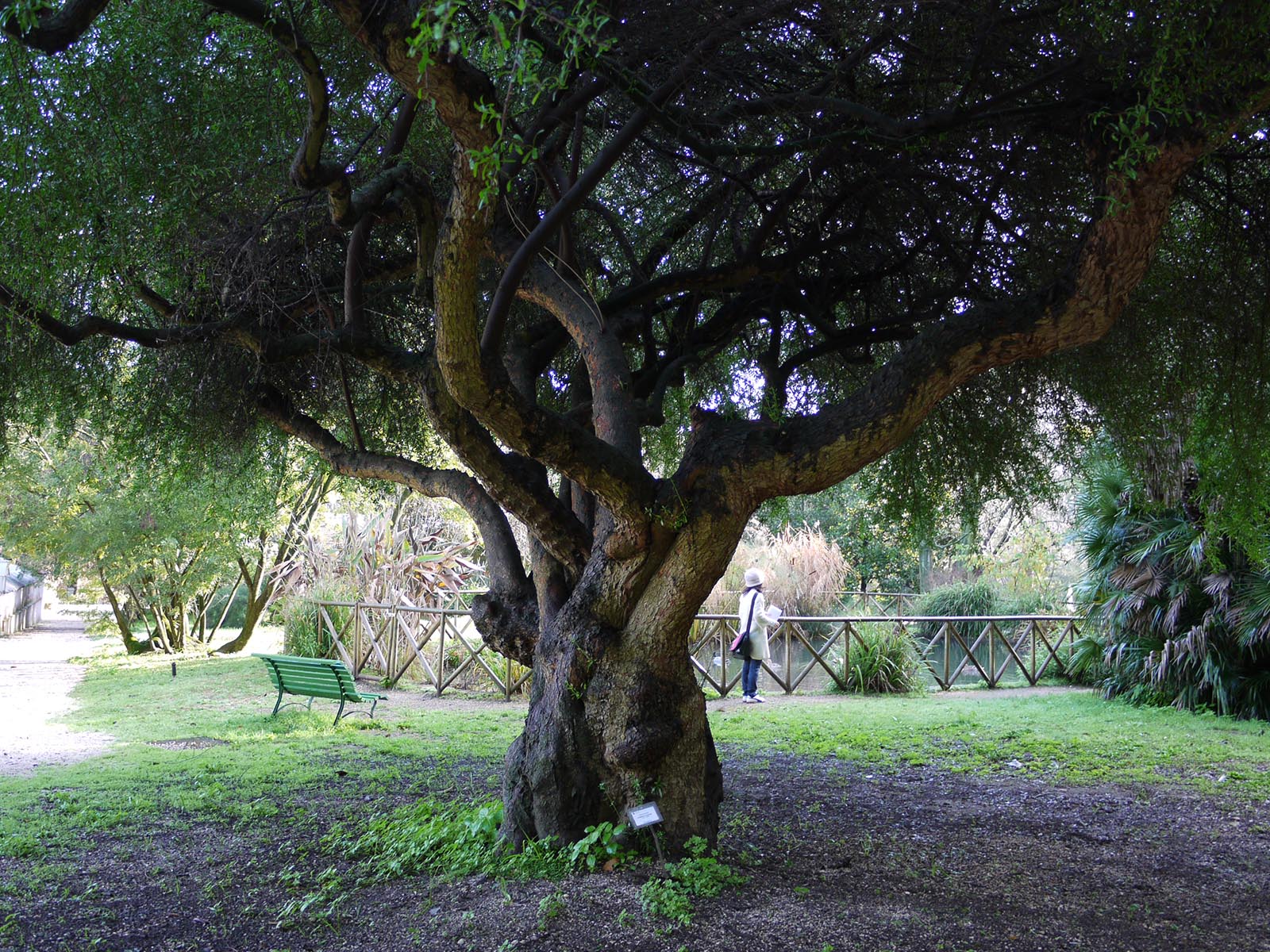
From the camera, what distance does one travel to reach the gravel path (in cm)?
848

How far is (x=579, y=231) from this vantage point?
22.7ft

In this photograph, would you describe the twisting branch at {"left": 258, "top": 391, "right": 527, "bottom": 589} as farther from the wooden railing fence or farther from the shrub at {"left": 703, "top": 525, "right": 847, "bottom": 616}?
the shrub at {"left": 703, "top": 525, "right": 847, "bottom": 616}

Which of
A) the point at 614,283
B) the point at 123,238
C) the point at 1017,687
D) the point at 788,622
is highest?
the point at 614,283

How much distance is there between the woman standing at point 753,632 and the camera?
12.2m

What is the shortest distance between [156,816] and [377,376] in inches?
140

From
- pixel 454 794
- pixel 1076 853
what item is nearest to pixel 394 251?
pixel 454 794

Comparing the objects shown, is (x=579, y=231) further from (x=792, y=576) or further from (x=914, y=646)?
(x=792, y=576)

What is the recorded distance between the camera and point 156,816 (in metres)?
6.16

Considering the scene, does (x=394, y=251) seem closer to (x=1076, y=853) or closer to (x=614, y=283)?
(x=614, y=283)

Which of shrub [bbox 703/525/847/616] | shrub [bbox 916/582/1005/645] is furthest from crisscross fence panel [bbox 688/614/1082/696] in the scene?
shrub [bbox 916/582/1005/645]

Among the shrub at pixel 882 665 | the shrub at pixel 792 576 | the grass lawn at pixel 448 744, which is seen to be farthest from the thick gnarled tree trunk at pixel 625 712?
the shrub at pixel 792 576

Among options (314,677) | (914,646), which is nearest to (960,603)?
(914,646)

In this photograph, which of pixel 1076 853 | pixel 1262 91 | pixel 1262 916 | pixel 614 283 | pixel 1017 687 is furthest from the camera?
pixel 1017 687

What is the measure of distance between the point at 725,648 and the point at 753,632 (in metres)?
0.99
